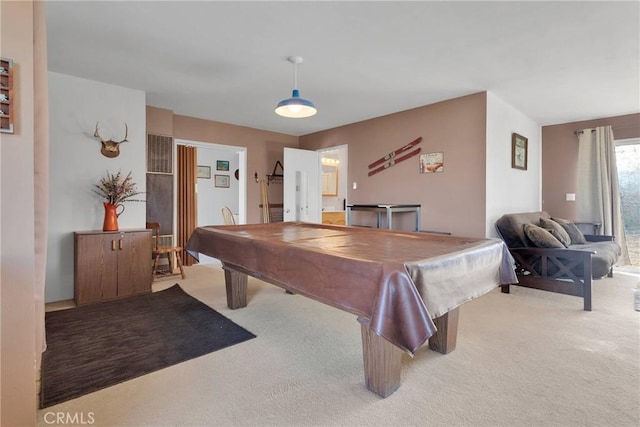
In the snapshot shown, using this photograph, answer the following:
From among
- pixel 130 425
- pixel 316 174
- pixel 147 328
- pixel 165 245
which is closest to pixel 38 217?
pixel 130 425

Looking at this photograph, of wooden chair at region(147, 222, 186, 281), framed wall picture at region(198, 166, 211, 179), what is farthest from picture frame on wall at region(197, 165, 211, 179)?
wooden chair at region(147, 222, 186, 281)

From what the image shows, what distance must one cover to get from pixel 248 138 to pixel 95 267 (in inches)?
129

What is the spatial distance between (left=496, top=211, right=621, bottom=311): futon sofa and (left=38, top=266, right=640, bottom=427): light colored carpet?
471 millimetres

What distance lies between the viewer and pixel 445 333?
6.84ft

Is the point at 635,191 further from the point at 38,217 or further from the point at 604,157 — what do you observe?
the point at 38,217

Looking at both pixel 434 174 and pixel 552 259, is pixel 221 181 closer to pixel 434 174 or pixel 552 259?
pixel 434 174

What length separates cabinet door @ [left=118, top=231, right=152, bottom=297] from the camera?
331 centimetres

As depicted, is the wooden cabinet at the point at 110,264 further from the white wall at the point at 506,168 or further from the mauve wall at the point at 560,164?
the mauve wall at the point at 560,164

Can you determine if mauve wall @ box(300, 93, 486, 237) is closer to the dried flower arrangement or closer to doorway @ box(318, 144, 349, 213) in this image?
doorway @ box(318, 144, 349, 213)

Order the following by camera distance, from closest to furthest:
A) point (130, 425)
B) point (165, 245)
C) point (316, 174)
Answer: point (130, 425) → point (165, 245) → point (316, 174)

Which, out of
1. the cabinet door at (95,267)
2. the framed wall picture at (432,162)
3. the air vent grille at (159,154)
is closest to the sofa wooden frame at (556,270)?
the framed wall picture at (432,162)

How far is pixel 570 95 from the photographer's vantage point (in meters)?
3.90

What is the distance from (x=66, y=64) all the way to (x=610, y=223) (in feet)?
23.6

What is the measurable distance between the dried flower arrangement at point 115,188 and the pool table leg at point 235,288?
63.2 inches
